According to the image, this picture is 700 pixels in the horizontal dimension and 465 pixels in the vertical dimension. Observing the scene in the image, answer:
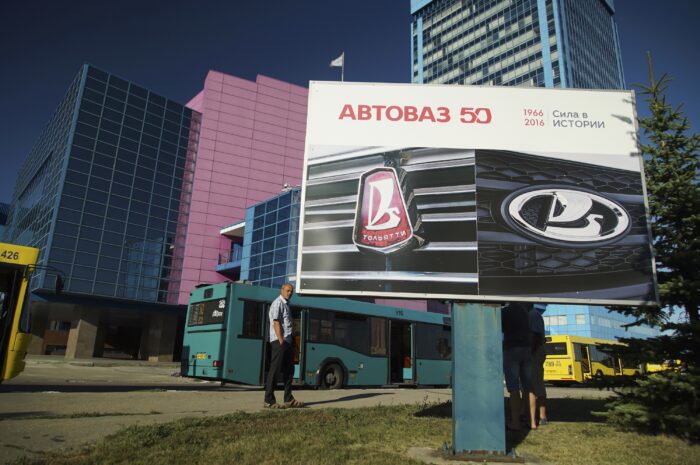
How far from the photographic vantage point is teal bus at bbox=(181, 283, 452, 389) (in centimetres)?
1270

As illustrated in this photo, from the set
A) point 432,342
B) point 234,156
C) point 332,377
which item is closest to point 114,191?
point 234,156

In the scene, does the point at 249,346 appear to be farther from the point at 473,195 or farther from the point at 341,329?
the point at 473,195

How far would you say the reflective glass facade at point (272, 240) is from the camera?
133 feet

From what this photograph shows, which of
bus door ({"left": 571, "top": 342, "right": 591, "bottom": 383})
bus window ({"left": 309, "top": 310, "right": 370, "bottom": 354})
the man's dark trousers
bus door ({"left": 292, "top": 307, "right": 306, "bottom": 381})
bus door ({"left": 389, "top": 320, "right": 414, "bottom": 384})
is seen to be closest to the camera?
the man's dark trousers

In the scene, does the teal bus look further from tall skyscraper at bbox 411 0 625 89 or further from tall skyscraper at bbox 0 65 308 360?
tall skyscraper at bbox 411 0 625 89

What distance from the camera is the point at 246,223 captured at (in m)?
47.2

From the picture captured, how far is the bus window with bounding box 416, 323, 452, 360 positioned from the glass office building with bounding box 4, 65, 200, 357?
110 feet

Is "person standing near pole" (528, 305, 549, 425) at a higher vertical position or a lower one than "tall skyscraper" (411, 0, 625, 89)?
lower

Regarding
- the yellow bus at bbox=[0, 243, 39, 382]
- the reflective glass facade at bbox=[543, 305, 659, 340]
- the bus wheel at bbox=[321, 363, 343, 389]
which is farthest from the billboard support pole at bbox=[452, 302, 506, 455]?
the reflective glass facade at bbox=[543, 305, 659, 340]

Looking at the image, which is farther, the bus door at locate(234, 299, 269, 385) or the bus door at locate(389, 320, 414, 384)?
the bus door at locate(389, 320, 414, 384)

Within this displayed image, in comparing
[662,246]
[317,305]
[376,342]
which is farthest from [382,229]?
[376,342]

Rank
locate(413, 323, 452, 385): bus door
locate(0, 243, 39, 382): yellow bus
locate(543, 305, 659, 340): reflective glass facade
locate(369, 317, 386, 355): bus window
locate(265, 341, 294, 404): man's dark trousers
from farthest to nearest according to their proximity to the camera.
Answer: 1. locate(543, 305, 659, 340): reflective glass facade
2. locate(413, 323, 452, 385): bus door
3. locate(369, 317, 386, 355): bus window
4. locate(0, 243, 39, 382): yellow bus
5. locate(265, 341, 294, 404): man's dark trousers

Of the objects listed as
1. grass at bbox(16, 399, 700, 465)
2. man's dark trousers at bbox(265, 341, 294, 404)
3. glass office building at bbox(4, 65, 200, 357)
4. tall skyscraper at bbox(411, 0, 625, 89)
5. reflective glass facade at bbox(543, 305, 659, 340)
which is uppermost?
tall skyscraper at bbox(411, 0, 625, 89)

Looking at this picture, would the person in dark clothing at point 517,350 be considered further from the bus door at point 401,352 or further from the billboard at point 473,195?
the bus door at point 401,352
